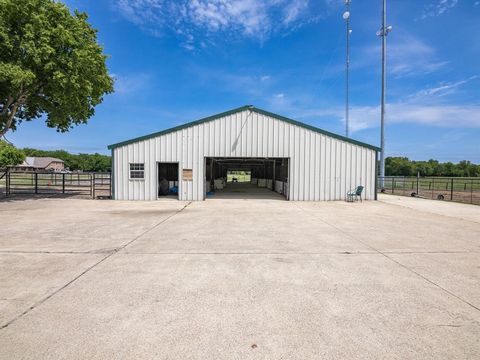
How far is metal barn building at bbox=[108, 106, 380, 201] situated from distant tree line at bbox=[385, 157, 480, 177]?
3031 inches

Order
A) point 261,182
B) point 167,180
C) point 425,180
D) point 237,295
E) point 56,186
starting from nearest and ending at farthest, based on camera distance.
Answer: point 237,295 → point 167,180 → point 56,186 → point 261,182 → point 425,180

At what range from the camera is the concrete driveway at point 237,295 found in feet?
9.30

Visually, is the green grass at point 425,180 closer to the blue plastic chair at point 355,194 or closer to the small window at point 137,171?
the blue plastic chair at point 355,194

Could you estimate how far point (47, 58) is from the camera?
1422 centimetres

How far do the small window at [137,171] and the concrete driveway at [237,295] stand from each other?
955 centimetres

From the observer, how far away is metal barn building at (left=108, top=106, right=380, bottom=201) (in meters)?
17.2

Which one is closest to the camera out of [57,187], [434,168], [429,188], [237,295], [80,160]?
[237,295]

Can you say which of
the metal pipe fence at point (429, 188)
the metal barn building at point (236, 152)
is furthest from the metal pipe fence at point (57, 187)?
the metal pipe fence at point (429, 188)

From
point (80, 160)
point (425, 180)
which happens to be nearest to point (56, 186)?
point (425, 180)

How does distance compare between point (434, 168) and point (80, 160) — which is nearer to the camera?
point (434, 168)

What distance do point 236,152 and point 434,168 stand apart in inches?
3682

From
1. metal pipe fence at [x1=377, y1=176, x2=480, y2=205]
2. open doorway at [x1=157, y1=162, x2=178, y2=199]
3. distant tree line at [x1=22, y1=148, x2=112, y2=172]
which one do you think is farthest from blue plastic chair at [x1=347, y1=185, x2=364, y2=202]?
distant tree line at [x1=22, y1=148, x2=112, y2=172]

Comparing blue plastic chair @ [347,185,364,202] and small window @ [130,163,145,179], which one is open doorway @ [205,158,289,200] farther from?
small window @ [130,163,145,179]

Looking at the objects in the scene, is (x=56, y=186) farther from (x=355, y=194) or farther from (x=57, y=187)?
(x=355, y=194)
